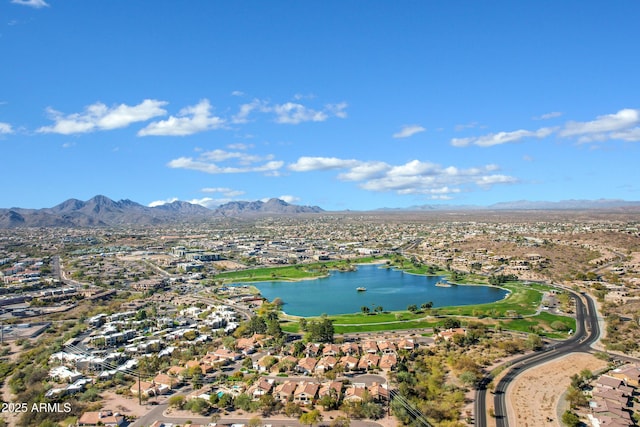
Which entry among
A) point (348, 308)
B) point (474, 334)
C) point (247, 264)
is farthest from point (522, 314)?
point (247, 264)

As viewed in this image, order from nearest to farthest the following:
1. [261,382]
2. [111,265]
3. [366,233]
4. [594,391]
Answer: [594,391]
[261,382]
[111,265]
[366,233]

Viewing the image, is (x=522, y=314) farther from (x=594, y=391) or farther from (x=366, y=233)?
(x=366, y=233)

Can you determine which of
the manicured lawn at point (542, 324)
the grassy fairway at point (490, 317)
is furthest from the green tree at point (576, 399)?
the grassy fairway at point (490, 317)

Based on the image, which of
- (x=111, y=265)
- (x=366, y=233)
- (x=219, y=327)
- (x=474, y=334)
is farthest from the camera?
(x=366, y=233)

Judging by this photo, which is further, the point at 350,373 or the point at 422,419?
the point at 350,373

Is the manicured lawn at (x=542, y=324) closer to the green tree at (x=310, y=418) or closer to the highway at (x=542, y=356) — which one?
the highway at (x=542, y=356)

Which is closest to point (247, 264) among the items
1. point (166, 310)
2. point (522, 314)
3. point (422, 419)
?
point (166, 310)

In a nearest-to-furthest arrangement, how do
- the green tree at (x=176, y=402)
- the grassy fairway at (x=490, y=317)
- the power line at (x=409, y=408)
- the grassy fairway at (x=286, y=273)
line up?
the power line at (x=409, y=408), the green tree at (x=176, y=402), the grassy fairway at (x=490, y=317), the grassy fairway at (x=286, y=273)
